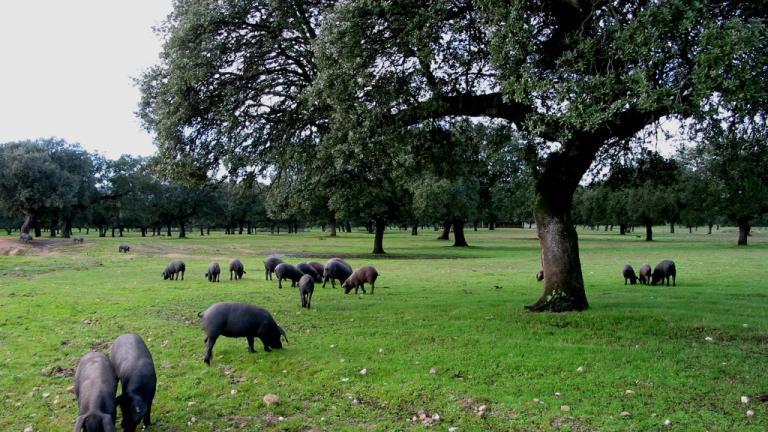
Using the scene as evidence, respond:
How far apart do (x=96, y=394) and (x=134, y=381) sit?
0.69 m

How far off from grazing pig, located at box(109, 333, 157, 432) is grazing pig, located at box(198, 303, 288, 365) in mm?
2154

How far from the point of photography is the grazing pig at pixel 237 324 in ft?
33.9

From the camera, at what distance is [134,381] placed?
7160 mm

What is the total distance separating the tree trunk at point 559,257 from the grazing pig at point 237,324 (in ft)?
24.6

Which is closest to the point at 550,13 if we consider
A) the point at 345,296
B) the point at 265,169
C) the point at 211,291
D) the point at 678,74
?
the point at 678,74

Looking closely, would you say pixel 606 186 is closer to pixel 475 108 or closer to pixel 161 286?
pixel 475 108

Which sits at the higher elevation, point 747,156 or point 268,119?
point 268,119

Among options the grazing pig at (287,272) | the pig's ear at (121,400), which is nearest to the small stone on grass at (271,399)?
the pig's ear at (121,400)

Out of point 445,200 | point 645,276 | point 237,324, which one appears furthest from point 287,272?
point 445,200

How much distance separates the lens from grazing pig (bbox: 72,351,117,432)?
6016mm

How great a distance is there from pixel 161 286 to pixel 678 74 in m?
20.8

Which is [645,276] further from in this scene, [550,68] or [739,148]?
[550,68]

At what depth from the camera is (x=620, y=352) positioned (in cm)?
1012

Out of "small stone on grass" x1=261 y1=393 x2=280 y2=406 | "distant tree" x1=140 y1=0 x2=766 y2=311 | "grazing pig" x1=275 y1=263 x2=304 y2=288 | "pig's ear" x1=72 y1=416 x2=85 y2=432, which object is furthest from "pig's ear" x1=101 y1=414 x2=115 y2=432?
"grazing pig" x1=275 y1=263 x2=304 y2=288
